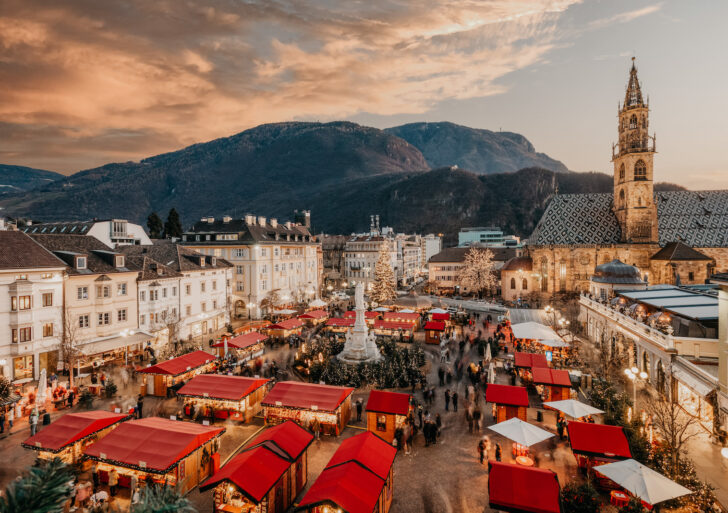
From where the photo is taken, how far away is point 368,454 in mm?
12344

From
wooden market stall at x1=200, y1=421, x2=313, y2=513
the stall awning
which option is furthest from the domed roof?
the stall awning

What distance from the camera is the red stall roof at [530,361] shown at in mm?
24050

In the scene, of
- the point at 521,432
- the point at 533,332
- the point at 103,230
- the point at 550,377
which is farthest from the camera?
the point at 103,230

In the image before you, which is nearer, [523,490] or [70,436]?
[523,490]

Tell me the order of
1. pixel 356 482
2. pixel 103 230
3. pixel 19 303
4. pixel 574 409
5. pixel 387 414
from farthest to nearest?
pixel 103 230 → pixel 19 303 → pixel 387 414 → pixel 574 409 → pixel 356 482

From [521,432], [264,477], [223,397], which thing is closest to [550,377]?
[521,432]

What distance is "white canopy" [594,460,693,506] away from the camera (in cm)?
1084

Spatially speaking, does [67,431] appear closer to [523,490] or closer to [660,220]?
[523,490]

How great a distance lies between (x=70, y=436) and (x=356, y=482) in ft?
38.7

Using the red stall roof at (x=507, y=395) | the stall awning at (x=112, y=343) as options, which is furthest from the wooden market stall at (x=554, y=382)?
the stall awning at (x=112, y=343)

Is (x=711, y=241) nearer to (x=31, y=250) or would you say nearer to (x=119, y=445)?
(x=119, y=445)

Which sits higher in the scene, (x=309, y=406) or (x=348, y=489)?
(x=348, y=489)

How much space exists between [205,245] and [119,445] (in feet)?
139

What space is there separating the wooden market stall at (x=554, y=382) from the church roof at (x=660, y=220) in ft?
148
